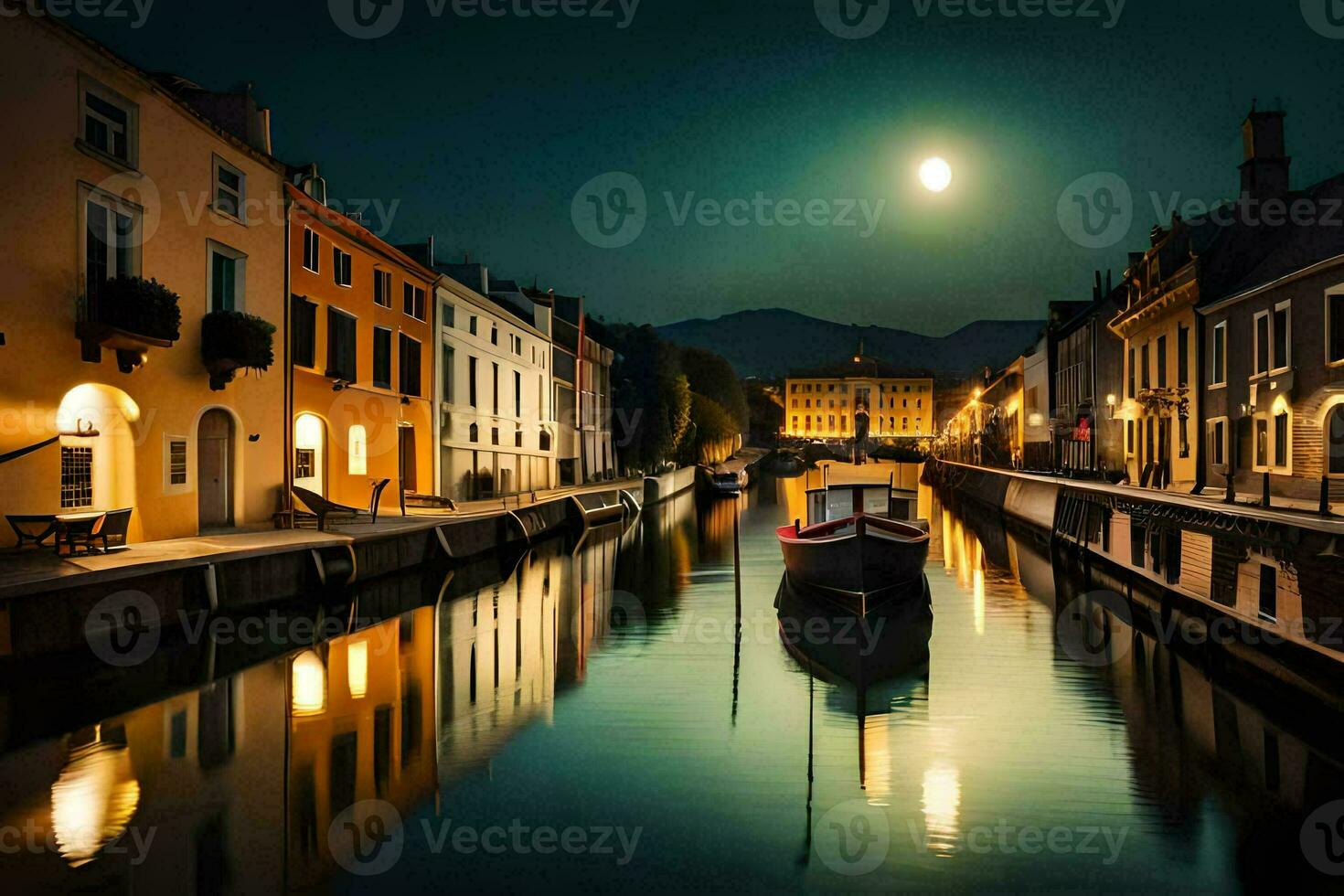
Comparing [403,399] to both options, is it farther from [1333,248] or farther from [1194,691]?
[1333,248]

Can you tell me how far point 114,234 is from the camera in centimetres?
1549

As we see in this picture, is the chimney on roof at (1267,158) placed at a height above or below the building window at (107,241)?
above

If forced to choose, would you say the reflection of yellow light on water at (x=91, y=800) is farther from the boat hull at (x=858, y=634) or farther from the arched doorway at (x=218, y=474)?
the arched doorway at (x=218, y=474)

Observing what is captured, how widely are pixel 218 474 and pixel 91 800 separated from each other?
42.2ft

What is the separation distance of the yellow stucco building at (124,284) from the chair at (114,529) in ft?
3.25

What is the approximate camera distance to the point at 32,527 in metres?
13.5

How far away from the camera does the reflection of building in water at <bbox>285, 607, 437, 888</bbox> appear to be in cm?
756

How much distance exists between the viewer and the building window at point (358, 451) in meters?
25.5

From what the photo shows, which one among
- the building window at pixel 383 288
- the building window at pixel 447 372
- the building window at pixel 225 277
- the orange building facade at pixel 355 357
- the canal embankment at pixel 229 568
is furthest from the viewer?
the building window at pixel 447 372

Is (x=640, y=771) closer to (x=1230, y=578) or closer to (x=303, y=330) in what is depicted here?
(x=1230, y=578)

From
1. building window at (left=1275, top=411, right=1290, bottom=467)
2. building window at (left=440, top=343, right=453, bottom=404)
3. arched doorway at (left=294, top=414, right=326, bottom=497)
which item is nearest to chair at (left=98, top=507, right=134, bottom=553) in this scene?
arched doorway at (left=294, top=414, right=326, bottom=497)

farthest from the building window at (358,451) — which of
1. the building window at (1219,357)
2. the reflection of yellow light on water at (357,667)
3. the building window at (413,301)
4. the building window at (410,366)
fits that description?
the building window at (1219,357)

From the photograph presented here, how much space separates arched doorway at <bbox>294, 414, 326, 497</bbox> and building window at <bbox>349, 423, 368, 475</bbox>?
1.59m

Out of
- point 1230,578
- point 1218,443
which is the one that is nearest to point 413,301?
point 1230,578
